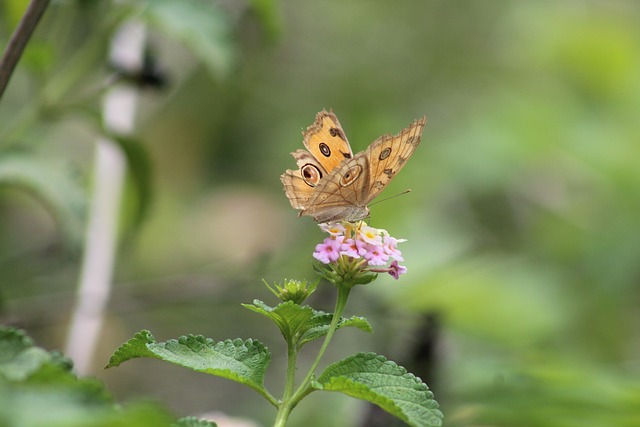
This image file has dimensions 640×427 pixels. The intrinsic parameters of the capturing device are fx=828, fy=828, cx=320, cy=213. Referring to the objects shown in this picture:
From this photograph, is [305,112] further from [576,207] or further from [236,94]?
[576,207]

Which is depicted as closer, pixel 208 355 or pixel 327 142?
pixel 208 355

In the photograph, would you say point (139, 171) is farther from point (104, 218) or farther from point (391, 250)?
point (391, 250)

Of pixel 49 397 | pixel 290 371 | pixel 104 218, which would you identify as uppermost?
pixel 104 218

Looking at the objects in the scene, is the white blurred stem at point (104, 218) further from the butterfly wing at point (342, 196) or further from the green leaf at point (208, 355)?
the green leaf at point (208, 355)

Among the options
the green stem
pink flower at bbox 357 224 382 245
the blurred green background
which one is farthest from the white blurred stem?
the green stem

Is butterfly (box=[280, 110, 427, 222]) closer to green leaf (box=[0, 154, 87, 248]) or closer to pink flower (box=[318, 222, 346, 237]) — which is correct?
pink flower (box=[318, 222, 346, 237])

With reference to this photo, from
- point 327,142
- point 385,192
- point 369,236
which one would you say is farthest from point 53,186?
point 385,192
